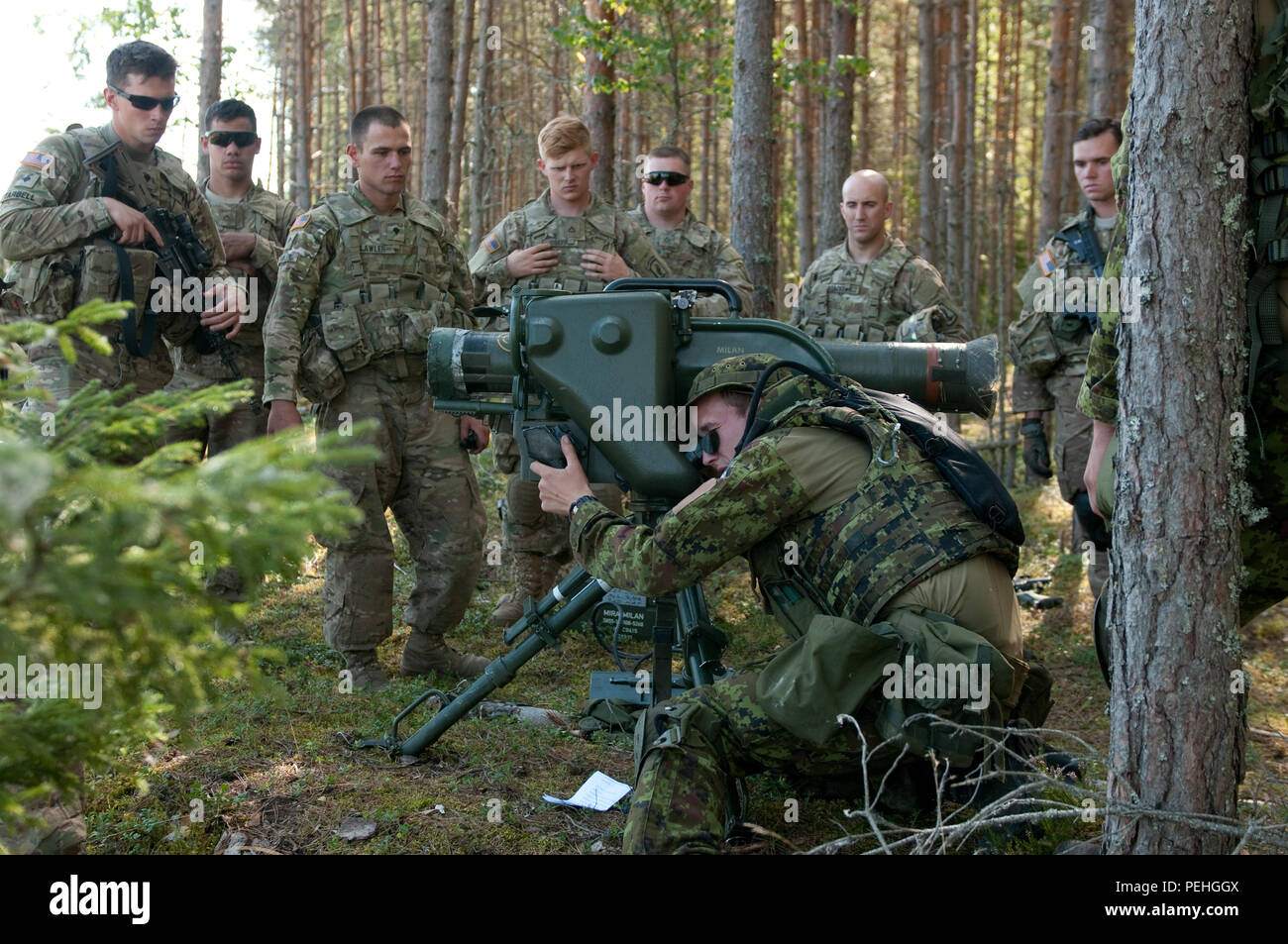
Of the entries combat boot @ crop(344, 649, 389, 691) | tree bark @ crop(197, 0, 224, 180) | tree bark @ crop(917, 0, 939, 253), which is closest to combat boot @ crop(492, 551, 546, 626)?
combat boot @ crop(344, 649, 389, 691)

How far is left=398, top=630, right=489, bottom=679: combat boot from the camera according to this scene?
4.58 m

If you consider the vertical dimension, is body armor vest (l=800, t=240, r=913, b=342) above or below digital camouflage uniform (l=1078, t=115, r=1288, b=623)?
above

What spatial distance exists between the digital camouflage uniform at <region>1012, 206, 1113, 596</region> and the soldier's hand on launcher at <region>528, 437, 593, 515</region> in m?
3.10

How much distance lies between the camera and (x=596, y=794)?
3.32 meters

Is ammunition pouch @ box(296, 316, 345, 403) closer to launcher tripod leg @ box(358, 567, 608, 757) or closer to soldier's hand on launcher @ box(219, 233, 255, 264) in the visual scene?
soldier's hand on launcher @ box(219, 233, 255, 264)

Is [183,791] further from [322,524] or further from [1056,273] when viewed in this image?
[1056,273]

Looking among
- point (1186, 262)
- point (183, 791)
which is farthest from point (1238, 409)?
point (183, 791)

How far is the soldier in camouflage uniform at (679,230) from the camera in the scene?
5.85 meters

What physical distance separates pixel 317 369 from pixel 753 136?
9.99 feet

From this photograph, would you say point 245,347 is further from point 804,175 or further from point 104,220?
point 804,175

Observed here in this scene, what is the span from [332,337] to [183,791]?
76.1 inches

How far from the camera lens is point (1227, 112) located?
87.1 inches

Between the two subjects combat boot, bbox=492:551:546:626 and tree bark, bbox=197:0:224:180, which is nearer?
combat boot, bbox=492:551:546:626

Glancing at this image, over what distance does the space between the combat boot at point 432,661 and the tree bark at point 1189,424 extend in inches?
117
